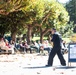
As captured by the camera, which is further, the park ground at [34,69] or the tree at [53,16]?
the tree at [53,16]

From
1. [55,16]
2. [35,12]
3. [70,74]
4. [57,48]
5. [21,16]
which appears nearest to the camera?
[70,74]

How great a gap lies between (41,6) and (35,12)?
4.07 feet

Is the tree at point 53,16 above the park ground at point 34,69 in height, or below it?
above

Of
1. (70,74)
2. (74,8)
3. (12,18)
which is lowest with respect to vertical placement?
(70,74)

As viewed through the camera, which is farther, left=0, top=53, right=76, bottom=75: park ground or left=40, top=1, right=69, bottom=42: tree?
left=40, top=1, right=69, bottom=42: tree

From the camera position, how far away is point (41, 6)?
4388 centimetres

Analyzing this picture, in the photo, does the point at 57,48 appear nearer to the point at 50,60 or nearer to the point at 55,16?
the point at 50,60

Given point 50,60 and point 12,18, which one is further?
point 12,18

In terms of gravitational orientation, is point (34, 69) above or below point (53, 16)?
below

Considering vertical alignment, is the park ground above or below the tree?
below

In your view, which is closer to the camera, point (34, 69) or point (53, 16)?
point (34, 69)

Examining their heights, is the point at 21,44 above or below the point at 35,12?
below

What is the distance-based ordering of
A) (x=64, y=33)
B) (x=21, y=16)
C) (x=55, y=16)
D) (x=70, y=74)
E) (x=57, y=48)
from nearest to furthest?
1. (x=70, y=74)
2. (x=57, y=48)
3. (x=21, y=16)
4. (x=55, y=16)
5. (x=64, y=33)

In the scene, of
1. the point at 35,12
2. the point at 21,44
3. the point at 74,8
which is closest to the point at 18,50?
the point at 21,44
